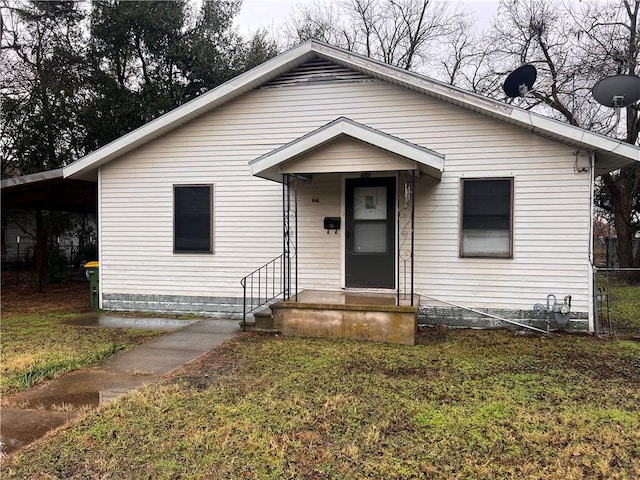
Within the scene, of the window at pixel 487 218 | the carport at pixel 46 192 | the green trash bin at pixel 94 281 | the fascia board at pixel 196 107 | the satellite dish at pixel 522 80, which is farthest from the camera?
the green trash bin at pixel 94 281

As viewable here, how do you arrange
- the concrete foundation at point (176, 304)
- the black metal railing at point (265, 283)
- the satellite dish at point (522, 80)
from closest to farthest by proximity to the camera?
the satellite dish at point (522, 80), the black metal railing at point (265, 283), the concrete foundation at point (176, 304)

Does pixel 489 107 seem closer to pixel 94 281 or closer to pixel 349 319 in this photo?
pixel 349 319

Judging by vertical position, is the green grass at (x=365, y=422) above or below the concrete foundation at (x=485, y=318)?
below

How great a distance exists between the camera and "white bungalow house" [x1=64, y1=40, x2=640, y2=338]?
267 inches

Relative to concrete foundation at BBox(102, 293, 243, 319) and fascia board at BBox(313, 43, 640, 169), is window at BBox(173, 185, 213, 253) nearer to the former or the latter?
concrete foundation at BBox(102, 293, 243, 319)

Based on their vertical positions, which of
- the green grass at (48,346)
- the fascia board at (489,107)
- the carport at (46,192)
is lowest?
the green grass at (48,346)

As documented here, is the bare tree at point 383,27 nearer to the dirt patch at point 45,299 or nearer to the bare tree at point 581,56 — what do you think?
the bare tree at point 581,56

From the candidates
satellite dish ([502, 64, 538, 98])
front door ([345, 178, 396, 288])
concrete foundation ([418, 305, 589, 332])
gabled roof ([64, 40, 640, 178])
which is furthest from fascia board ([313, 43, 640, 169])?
concrete foundation ([418, 305, 589, 332])

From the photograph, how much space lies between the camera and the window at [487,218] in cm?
712

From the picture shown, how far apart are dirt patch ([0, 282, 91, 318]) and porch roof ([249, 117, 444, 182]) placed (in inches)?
215

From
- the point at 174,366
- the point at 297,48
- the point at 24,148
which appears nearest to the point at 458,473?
the point at 174,366

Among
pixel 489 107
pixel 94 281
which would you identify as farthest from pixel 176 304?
pixel 489 107

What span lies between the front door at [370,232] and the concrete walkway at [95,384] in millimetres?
2454

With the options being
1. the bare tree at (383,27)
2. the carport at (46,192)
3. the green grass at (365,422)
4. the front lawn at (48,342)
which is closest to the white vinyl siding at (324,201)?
the carport at (46,192)
